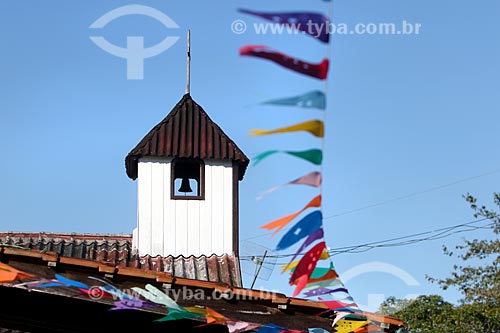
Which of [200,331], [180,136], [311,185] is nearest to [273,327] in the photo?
[200,331]

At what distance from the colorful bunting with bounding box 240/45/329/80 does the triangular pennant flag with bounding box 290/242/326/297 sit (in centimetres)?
147

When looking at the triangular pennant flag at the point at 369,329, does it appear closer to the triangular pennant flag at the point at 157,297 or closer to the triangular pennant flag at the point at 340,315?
the triangular pennant flag at the point at 340,315

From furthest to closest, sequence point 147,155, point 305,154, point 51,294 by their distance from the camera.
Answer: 1. point 147,155
2. point 51,294
3. point 305,154

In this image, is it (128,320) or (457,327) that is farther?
(457,327)

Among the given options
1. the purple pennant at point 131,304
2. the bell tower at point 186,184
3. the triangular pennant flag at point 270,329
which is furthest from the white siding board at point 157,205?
the purple pennant at point 131,304

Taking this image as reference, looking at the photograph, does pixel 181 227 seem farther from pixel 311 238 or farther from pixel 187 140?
pixel 311 238

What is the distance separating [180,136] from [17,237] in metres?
2.97

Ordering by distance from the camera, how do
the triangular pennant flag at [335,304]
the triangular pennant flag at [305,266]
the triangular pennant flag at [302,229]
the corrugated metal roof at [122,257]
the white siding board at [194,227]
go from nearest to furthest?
the triangular pennant flag at [302,229] < the triangular pennant flag at [305,266] < the triangular pennant flag at [335,304] < the corrugated metal roof at [122,257] < the white siding board at [194,227]

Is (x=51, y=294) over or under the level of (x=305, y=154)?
under

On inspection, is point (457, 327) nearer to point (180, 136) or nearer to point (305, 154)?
point (180, 136)

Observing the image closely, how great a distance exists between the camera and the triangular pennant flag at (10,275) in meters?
7.03

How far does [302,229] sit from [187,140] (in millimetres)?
9279

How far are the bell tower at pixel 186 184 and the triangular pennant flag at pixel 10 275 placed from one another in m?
6.77

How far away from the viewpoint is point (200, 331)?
26.5 ft
